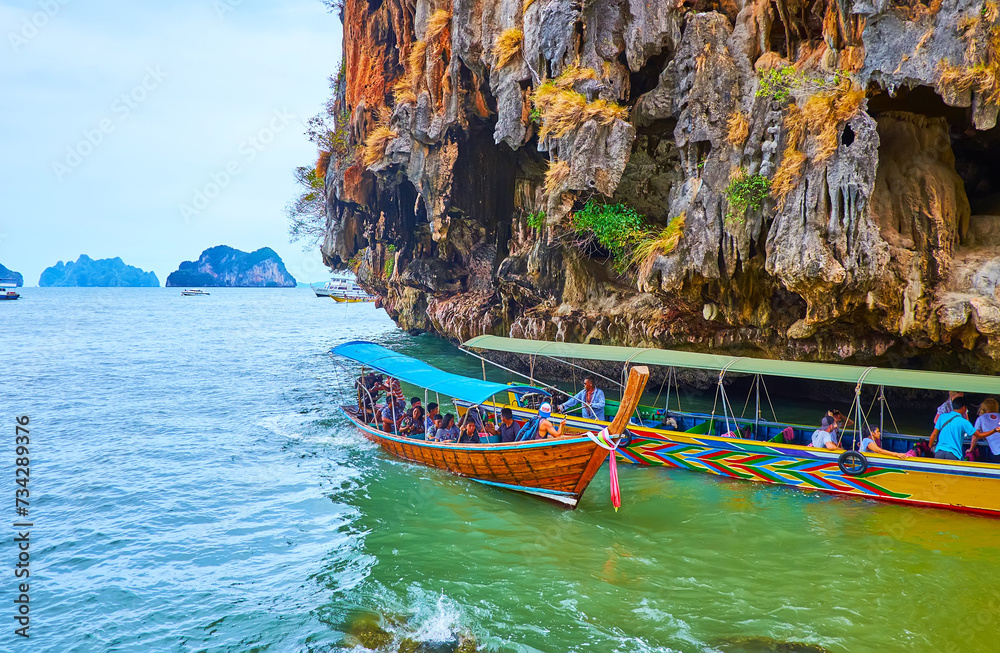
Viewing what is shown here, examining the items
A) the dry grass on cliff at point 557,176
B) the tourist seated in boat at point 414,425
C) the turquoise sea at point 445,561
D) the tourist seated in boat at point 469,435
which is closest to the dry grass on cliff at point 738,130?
the dry grass on cliff at point 557,176

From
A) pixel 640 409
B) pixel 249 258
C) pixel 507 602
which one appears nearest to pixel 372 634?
pixel 507 602

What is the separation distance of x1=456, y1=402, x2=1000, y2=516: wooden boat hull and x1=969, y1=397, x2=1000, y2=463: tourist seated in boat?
70 cm

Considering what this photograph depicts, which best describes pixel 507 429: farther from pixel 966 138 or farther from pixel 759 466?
pixel 966 138

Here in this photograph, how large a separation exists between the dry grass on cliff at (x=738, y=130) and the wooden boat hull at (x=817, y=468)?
24.1 ft

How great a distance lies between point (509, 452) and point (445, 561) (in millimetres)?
2768

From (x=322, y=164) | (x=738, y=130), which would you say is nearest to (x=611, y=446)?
(x=738, y=130)

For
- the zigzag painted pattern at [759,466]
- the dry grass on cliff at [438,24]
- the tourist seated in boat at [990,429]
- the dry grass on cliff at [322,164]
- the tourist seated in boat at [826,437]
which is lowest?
the zigzag painted pattern at [759,466]

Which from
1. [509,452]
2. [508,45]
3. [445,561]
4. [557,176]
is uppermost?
[508,45]

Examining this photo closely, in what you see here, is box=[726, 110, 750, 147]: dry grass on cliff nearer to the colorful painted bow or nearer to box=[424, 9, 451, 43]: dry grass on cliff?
the colorful painted bow

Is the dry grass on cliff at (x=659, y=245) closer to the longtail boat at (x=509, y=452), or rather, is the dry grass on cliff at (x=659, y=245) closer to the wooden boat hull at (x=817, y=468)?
the wooden boat hull at (x=817, y=468)

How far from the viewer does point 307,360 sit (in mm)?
35375

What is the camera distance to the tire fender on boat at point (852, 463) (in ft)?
39.7

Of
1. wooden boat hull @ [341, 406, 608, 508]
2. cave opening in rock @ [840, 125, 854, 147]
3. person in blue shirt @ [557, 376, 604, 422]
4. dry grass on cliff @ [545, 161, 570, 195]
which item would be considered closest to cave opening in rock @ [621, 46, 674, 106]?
dry grass on cliff @ [545, 161, 570, 195]

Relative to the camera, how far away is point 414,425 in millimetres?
16016
